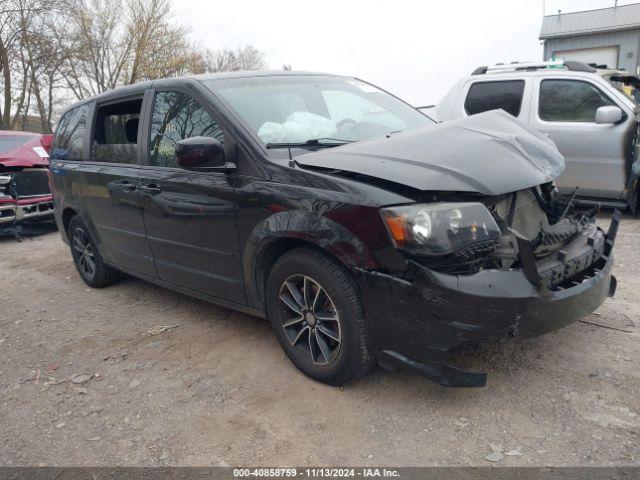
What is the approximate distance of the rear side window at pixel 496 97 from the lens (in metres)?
7.11

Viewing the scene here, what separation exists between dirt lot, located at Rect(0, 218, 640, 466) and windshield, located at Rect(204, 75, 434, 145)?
1457 mm

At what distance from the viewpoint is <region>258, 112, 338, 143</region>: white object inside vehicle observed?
3.26 meters

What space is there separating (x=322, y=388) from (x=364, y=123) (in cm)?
184

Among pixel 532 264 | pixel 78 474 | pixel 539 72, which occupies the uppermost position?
pixel 539 72

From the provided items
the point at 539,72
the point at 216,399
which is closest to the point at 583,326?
the point at 216,399

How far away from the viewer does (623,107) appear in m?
6.42

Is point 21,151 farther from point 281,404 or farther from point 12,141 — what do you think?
point 281,404

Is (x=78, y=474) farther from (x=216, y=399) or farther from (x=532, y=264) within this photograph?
(x=532, y=264)

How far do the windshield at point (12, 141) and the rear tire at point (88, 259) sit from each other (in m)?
4.43

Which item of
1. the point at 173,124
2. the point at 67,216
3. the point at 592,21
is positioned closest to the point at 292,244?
the point at 173,124

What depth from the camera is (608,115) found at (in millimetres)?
6203

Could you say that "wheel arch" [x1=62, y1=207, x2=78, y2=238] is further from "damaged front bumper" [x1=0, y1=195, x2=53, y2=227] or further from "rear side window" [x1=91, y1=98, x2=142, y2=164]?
"damaged front bumper" [x1=0, y1=195, x2=53, y2=227]

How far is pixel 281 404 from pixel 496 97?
579 centimetres

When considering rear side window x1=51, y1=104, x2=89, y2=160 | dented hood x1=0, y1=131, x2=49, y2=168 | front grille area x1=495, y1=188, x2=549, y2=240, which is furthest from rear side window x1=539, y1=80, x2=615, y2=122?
dented hood x1=0, y1=131, x2=49, y2=168
